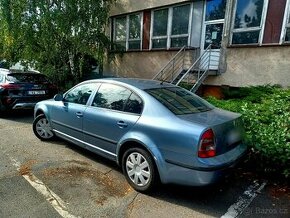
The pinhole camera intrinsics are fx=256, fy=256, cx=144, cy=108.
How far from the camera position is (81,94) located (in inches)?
181

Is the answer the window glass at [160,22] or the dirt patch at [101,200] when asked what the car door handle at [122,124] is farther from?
the window glass at [160,22]

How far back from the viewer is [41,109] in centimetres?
541

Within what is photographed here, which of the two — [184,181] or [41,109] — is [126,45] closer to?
[41,109]

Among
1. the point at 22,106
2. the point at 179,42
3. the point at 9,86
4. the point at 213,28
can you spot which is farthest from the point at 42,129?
the point at 213,28

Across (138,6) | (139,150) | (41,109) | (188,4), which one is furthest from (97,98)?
(138,6)

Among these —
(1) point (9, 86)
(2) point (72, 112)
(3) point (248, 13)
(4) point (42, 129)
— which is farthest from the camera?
(3) point (248, 13)

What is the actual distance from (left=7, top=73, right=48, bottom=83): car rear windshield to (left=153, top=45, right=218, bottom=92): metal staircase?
4092 millimetres

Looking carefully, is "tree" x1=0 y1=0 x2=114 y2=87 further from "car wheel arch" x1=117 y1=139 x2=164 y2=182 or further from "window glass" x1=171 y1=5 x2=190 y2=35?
"car wheel arch" x1=117 y1=139 x2=164 y2=182

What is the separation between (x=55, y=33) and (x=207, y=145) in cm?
822

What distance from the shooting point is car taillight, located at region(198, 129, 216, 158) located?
9.61 ft

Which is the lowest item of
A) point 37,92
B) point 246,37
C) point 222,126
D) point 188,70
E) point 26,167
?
point 26,167

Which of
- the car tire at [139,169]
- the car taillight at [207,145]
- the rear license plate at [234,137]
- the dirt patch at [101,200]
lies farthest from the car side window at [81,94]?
the rear license plate at [234,137]

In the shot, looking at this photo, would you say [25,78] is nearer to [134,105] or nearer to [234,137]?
[134,105]

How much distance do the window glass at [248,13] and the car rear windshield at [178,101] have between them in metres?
4.59
